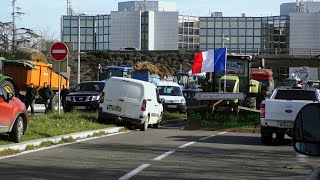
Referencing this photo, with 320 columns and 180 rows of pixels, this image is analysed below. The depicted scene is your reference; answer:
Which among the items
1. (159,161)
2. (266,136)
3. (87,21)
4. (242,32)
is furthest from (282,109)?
(87,21)

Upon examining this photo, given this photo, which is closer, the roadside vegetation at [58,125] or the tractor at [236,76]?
the roadside vegetation at [58,125]

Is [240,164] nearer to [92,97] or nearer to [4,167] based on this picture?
[4,167]

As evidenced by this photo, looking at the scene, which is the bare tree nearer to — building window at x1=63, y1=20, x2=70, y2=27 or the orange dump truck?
the orange dump truck

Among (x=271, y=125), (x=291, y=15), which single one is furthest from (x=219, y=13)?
(x=271, y=125)

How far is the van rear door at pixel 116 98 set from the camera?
20078 millimetres

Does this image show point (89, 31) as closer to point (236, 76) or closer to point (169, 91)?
point (169, 91)

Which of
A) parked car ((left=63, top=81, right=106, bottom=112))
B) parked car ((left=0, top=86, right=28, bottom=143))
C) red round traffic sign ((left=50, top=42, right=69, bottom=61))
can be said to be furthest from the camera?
parked car ((left=63, top=81, right=106, bottom=112))

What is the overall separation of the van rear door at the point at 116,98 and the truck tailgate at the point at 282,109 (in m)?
6.46

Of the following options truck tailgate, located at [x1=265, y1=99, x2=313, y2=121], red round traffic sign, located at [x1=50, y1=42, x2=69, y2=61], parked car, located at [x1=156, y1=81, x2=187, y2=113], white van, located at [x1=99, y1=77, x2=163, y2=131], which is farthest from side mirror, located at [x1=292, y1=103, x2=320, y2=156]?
parked car, located at [x1=156, y1=81, x2=187, y2=113]

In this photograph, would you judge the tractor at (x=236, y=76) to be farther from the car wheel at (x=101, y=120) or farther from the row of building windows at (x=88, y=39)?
the row of building windows at (x=88, y=39)

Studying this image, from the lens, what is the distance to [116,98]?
20125mm

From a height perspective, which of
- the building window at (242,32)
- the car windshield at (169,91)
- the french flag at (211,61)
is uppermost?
the building window at (242,32)

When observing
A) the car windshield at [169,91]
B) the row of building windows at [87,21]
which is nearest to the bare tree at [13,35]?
the car windshield at [169,91]

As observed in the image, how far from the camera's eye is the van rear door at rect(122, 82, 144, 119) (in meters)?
19.9
